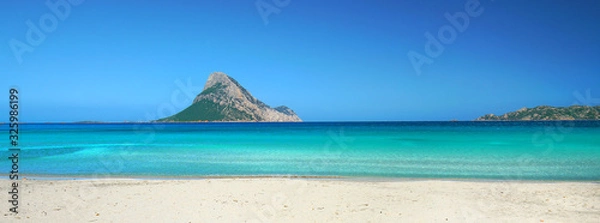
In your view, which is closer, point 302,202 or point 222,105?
point 302,202

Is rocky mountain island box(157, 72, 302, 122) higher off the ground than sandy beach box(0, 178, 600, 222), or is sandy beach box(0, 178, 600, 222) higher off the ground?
rocky mountain island box(157, 72, 302, 122)

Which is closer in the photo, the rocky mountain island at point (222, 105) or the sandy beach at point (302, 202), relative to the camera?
the sandy beach at point (302, 202)

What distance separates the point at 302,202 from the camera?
9852mm

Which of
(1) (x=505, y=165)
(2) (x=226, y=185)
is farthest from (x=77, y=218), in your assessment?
(1) (x=505, y=165)

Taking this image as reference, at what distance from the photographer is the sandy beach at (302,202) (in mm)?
8398

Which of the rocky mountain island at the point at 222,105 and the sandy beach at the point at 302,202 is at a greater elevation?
the rocky mountain island at the point at 222,105

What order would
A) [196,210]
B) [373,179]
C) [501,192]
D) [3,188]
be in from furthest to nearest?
[373,179] < [3,188] < [501,192] < [196,210]

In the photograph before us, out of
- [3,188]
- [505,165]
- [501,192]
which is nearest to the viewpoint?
[501,192]

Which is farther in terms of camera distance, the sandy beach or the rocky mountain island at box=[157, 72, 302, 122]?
the rocky mountain island at box=[157, 72, 302, 122]

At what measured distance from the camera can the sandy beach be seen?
840 centimetres

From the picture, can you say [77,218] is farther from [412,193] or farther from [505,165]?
[505,165]

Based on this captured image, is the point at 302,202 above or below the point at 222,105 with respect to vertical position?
below

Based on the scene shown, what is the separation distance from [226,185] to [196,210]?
3.42 meters

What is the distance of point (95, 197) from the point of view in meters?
10.4
